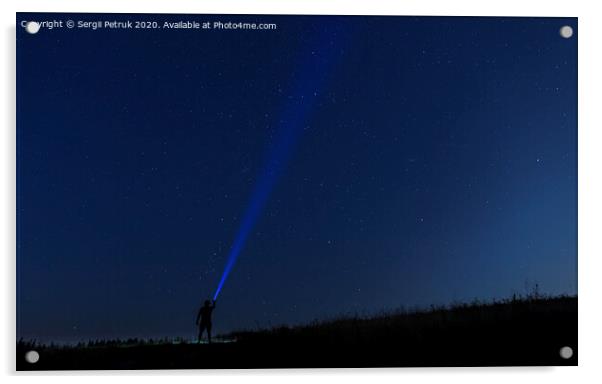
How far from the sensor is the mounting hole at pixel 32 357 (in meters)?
4.54

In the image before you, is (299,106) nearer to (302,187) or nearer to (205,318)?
(302,187)

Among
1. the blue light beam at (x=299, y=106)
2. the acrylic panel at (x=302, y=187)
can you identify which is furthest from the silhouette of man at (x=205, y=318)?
the blue light beam at (x=299, y=106)

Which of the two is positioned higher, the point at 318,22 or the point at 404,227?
the point at 318,22

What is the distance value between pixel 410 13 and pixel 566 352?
2225 mm

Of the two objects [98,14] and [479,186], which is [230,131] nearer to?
[98,14]

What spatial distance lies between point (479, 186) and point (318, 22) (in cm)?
137

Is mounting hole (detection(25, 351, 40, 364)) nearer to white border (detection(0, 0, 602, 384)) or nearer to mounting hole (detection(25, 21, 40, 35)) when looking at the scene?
white border (detection(0, 0, 602, 384))

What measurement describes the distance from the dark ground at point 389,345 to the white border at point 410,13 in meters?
0.05

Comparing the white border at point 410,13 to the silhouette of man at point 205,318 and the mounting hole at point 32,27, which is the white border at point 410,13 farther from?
the silhouette of man at point 205,318

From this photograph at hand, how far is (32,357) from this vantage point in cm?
455

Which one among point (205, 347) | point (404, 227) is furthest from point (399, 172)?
point (205, 347)

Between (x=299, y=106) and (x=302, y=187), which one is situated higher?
(x=299, y=106)

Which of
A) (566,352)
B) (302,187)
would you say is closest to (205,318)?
(302,187)

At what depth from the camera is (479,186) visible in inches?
185
